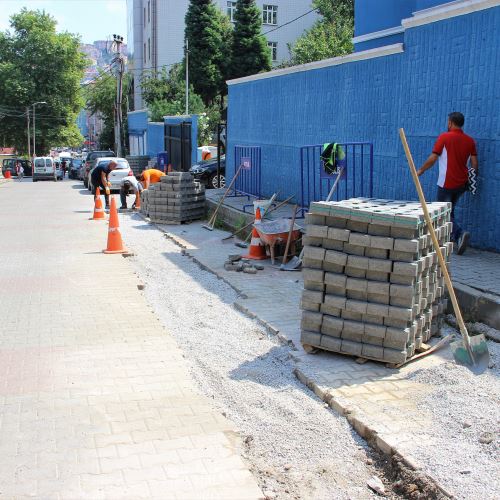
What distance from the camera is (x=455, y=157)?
7.59m

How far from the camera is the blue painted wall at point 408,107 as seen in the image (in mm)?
7836

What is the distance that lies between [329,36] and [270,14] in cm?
1521

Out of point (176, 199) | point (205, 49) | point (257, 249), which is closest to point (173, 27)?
point (205, 49)

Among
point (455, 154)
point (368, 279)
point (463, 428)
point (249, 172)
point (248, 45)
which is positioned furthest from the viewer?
point (248, 45)

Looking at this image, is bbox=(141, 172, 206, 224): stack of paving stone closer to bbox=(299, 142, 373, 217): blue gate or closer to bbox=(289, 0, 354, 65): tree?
bbox=(299, 142, 373, 217): blue gate

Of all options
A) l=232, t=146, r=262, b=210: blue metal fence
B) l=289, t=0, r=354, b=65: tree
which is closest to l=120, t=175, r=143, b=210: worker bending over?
l=232, t=146, r=262, b=210: blue metal fence

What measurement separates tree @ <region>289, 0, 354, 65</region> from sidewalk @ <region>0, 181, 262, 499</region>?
32.8 meters

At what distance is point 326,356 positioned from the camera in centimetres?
547

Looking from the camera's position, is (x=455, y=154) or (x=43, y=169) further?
(x=43, y=169)

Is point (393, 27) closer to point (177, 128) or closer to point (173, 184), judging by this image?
point (173, 184)

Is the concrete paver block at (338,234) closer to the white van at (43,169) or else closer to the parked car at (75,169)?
the white van at (43,169)

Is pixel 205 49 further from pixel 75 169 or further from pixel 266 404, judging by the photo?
pixel 266 404

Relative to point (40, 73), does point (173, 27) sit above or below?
above

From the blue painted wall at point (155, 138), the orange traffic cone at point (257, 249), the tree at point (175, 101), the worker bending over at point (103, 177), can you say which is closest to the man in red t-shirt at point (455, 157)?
the orange traffic cone at point (257, 249)
